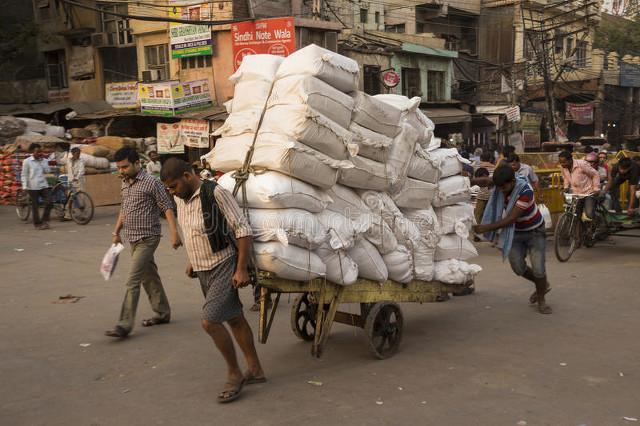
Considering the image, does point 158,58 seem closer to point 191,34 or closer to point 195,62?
→ point 195,62

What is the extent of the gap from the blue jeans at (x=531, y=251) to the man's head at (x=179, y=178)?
11.6 ft

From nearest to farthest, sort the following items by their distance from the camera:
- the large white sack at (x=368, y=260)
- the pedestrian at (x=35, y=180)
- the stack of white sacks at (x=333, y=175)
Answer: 1. the stack of white sacks at (x=333, y=175)
2. the large white sack at (x=368, y=260)
3. the pedestrian at (x=35, y=180)

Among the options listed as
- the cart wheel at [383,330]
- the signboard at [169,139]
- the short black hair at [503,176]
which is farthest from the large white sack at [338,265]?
the signboard at [169,139]

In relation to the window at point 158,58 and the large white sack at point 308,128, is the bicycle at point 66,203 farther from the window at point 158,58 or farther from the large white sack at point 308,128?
the large white sack at point 308,128

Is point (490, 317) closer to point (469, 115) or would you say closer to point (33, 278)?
point (33, 278)

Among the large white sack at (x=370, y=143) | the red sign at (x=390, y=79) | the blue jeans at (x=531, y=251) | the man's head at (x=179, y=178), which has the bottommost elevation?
the blue jeans at (x=531, y=251)

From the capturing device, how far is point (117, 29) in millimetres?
24047

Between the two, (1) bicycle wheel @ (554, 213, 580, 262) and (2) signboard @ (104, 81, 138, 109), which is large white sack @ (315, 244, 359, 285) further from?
(2) signboard @ (104, 81, 138, 109)

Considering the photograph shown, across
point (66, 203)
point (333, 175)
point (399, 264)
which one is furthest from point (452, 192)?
point (66, 203)

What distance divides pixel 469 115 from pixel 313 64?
2505cm

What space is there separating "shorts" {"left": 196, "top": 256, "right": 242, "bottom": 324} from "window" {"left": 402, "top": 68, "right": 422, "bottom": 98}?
2462 cm

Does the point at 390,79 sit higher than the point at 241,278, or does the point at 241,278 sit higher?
the point at 390,79

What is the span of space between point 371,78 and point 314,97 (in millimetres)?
21720

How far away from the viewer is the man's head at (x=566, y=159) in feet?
31.4
